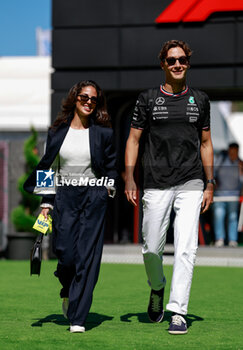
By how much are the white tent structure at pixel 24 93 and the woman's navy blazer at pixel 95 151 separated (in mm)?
11180

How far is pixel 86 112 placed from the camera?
5688 mm

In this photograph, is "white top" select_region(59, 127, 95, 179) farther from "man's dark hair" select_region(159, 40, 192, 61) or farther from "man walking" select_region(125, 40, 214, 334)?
"man's dark hair" select_region(159, 40, 192, 61)

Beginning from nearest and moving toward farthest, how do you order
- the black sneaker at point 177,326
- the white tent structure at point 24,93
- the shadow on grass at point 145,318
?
the black sneaker at point 177,326 → the shadow on grass at point 145,318 → the white tent structure at point 24,93

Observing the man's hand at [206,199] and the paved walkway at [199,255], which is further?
the paved walkway at [199,255]

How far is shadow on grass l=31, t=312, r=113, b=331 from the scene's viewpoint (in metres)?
5.82

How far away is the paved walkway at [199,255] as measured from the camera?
40.0 feet

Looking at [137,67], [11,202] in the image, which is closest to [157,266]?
[137,67]

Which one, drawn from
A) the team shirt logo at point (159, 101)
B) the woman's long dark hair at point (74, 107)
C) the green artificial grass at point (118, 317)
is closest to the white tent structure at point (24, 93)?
the green artificial grass at point (118, 317)

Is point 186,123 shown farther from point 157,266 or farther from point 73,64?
point 73,64

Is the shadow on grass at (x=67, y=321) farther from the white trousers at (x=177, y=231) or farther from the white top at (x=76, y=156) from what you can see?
the white top at (x=76, y=156)

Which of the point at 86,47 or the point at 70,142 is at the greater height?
the point at 86,47

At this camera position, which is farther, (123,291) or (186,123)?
(123,291)

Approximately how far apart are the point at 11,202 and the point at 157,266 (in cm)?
944

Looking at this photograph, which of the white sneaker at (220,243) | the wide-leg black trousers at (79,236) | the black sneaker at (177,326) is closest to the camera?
the black sneaker at (177,326)
